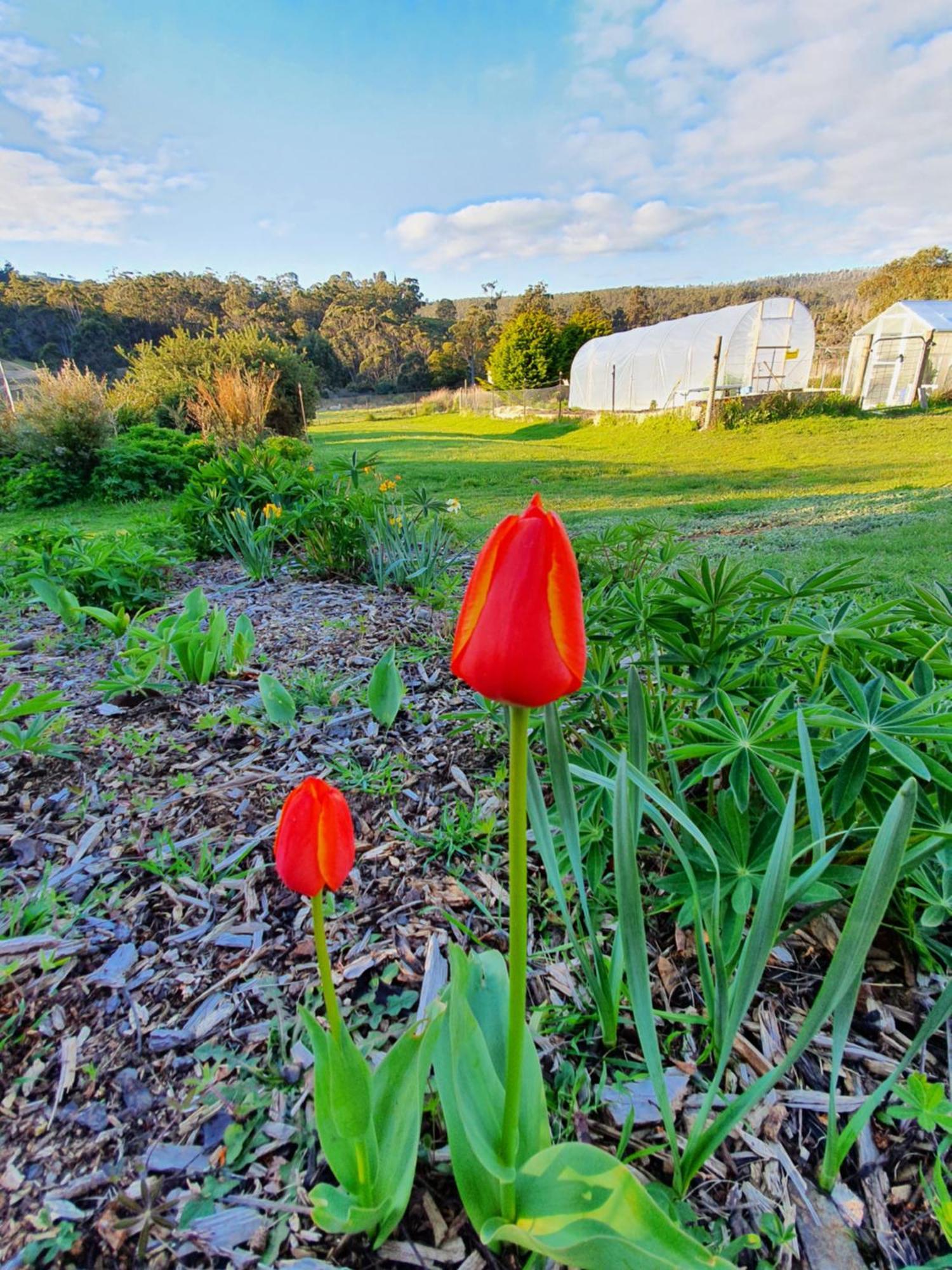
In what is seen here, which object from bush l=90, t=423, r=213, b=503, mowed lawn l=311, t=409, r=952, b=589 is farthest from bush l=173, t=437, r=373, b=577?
bush l=90, t=423, r=213, b=503

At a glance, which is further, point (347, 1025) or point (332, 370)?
point (332, 370)

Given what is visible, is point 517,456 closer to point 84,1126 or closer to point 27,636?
point 27,636

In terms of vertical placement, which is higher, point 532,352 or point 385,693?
point 532,352

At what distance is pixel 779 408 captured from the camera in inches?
469

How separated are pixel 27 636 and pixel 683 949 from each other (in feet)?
8.89

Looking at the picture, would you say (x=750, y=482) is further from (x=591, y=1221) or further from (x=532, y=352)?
(x=532, y=352)

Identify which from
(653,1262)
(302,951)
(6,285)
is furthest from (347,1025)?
(6,285)

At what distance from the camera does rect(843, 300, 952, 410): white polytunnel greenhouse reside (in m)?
12.8

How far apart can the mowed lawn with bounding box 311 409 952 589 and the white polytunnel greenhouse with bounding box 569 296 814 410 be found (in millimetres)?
1803

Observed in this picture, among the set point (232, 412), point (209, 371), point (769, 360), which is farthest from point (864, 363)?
point (209, 371)

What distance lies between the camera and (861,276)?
4525 cm

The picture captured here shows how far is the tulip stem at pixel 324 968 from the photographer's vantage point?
2.02 feet

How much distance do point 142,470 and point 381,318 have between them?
40.4 metres

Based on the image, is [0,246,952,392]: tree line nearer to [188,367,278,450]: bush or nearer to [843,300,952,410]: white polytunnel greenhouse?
[843,300,952,410]: white polytunnel greenhouse
